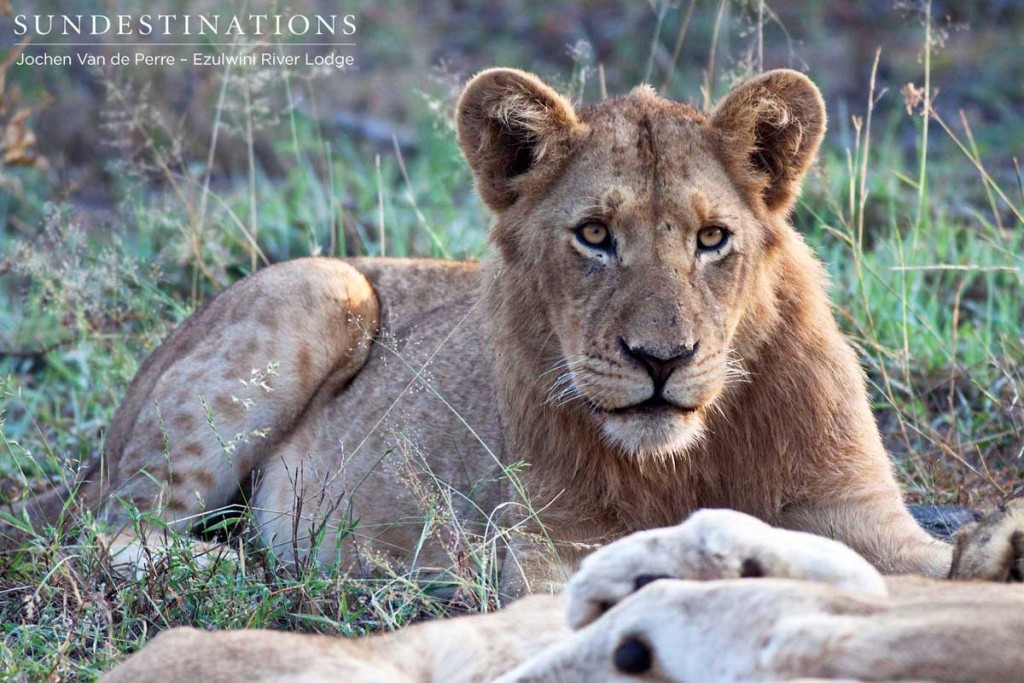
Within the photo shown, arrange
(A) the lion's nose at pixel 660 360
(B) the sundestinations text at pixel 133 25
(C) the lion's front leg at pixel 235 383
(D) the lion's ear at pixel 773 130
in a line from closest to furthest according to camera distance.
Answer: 1. (A) the lion's nose at pixel 660 360
2. (D) the lion's ear at pixel 773 130
3. (C) the lion's front leg at pixel 235 383
4. (B) the sundestinations text at pixel 133 25

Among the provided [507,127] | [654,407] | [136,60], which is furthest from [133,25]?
[654,407]

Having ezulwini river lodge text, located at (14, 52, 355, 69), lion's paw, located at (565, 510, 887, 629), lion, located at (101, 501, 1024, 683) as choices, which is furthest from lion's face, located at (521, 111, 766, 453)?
Answer: ezulwini river lodge text, located at (14, 52, 355, 69)

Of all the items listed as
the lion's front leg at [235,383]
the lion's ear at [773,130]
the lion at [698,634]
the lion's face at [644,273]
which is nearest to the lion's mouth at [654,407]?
the lion's face at [644,273]

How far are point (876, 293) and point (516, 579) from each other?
8.99 ft

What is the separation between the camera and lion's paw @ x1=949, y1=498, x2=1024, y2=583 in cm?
282

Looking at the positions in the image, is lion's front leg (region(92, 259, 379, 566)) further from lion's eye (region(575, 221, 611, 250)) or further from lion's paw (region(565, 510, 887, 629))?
lion's paw (region(565, 510, 887, 629))

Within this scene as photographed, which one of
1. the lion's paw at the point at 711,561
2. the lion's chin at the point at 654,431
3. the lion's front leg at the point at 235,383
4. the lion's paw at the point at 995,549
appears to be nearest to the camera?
the lion's paw at the point at 711,561

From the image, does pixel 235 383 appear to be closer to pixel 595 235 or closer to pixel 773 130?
pixel 595 235

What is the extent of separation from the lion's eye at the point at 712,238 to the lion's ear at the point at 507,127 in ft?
1.54

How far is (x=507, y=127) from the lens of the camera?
4086mm

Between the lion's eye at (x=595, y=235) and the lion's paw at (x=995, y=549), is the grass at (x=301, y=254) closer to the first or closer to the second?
the lion's eye at (x=595, y=235)


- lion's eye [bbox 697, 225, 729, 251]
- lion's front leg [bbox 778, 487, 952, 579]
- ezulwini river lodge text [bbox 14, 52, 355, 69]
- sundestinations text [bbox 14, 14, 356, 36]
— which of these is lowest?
lion's front leg [bbox 778, 487, 952, 579]

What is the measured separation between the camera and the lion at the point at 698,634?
1919 mm

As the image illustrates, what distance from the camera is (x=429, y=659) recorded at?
2576 millimetres
